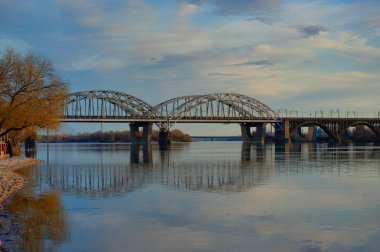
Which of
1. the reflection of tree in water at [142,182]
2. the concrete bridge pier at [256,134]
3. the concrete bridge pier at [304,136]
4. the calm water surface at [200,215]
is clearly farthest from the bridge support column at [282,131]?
the calm water surface at [200,215]

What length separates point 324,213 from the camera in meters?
17.4

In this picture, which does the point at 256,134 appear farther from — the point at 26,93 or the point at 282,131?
the point at 26,93

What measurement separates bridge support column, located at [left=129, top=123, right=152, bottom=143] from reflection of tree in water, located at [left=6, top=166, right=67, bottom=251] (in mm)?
128790

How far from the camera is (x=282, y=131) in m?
166

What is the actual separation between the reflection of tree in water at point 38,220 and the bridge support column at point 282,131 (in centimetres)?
14324

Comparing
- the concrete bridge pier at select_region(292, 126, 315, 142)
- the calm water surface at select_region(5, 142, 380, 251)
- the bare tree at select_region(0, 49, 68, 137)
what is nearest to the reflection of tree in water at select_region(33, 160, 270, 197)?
the calm water surface at select_region(5, 142, 380, 251)

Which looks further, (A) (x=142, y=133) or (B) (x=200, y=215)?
(A) (x=142, y=133)

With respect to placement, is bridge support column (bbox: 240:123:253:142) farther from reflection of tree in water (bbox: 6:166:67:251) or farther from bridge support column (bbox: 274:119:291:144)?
reflection of tree in water (bbox: 6:166:67:251)

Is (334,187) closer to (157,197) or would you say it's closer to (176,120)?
(157,197)

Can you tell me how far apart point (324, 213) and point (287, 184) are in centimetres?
896

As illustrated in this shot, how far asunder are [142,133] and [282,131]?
4276 centimetres

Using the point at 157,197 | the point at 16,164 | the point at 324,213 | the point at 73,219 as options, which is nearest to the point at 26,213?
the point at 73,219

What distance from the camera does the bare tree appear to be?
44844 mm

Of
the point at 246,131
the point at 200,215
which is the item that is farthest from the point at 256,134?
the point at 200,215
